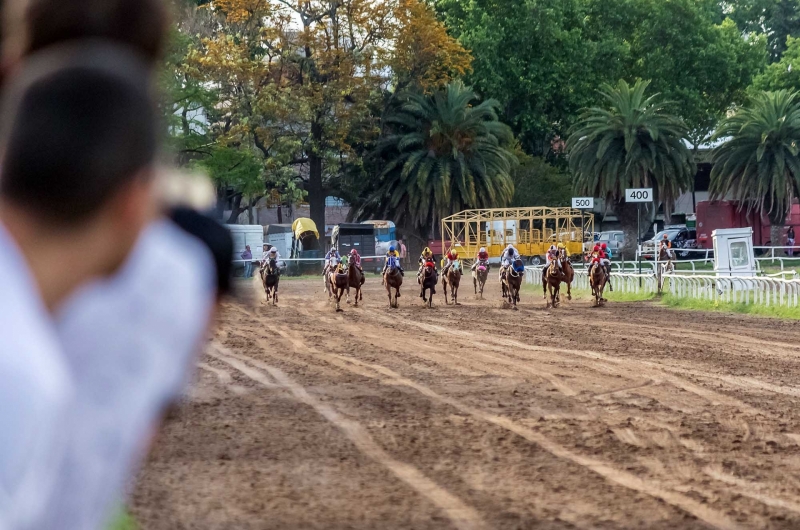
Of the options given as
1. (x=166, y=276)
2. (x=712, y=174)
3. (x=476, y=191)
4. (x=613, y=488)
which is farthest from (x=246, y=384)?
(x=712, y=174)

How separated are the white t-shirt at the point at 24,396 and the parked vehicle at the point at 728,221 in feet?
191

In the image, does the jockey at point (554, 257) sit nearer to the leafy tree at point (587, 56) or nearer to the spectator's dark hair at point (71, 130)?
the spectator's dark hair at point (71, 130)

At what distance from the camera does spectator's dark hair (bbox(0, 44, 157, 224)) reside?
3.40ft

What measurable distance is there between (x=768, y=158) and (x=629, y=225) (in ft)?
23.2

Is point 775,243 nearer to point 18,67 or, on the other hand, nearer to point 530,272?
point 530,272

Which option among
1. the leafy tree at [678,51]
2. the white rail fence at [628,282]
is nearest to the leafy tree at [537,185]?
the leafy tree at [678,51]

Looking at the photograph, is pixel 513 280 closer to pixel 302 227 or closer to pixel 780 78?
pixel 302 227

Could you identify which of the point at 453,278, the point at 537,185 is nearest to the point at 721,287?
the point at 453,278

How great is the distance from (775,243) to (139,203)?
5694cm

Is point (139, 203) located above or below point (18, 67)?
below

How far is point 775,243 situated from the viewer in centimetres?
5522

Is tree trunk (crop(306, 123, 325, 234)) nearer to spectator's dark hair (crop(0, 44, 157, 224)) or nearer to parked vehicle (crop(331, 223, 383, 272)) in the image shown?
parked vehicle (crop(331, 223, 383, 272))

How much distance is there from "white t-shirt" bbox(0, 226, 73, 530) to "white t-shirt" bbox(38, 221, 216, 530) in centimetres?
6

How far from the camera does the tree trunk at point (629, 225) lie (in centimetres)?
5697
